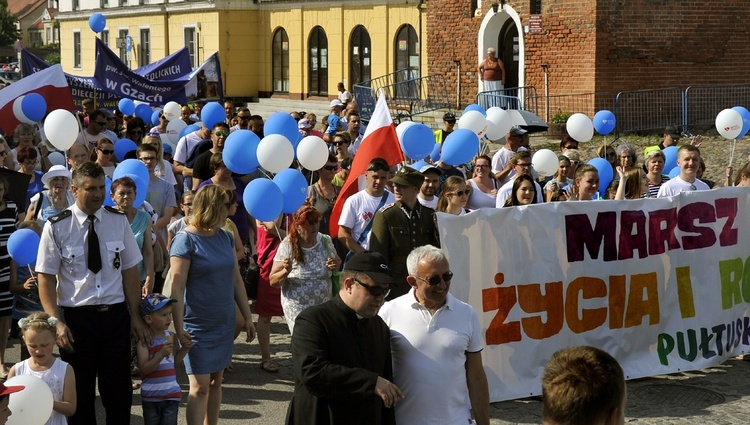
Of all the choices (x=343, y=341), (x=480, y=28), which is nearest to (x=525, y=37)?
(x=480, y=28)

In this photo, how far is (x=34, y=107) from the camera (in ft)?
44.0

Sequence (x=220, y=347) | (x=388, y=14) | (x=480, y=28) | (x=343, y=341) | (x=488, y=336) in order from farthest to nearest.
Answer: (x=388, y=14), (x=480, y=28), (x=488, y=336), (x=220, y=347), (x=343, y=341)

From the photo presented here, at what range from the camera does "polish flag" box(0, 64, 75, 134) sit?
45.0 feet

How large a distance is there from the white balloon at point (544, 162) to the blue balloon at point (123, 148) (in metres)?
4.55

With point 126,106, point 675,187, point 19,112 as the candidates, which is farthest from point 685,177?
point 126,106

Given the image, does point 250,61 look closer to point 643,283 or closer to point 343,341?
point 643,283

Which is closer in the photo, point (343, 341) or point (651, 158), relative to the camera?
point (343, 341)

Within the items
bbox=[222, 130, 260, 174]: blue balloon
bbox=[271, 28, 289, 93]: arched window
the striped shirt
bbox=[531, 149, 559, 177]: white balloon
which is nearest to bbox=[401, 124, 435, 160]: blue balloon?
bbox=[222, 130, 260, 174]: blue balloon

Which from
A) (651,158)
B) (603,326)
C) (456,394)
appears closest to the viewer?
(456,394)

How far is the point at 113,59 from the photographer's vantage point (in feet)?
58.4

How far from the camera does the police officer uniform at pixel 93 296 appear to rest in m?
6.80

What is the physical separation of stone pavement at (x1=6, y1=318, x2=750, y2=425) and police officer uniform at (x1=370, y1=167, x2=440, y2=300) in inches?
47.8

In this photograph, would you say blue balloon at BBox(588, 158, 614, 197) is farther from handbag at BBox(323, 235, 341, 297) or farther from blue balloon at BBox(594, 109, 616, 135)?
handbag at BBox(323, 235, 341, 297)

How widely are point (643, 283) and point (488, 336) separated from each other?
4.97ft
